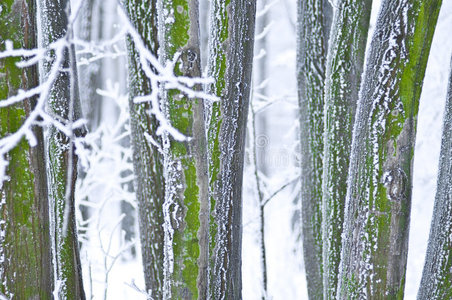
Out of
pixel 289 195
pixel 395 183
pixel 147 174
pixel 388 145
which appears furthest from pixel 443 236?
pixel 289 195

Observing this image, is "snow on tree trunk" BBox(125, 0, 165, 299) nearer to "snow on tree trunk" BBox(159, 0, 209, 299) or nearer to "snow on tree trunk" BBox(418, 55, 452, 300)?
"snow on tree trunk" BBox(159, 0, 209, 299)

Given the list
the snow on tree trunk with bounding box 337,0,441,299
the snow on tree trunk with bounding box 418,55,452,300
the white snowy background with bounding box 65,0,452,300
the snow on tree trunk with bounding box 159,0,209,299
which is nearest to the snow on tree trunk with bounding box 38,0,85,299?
the snow on tree trunk with bounding box 159,0,209,299

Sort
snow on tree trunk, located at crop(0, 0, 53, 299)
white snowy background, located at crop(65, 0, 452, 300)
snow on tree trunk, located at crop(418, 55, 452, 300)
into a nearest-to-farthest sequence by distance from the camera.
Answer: snow on tree trunk, located at crop(0, 0, 53, 299)
snow on tree trunk, located at crop(418, 55, 452, 300)
white snowy background, located at crop(65, 0, 452, 300)

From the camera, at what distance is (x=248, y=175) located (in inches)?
289

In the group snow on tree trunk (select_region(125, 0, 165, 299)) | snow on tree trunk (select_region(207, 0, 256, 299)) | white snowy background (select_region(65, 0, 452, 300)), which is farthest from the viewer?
white snowy background (select_region(65, 0, 452, 300))

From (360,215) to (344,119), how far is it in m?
0.95

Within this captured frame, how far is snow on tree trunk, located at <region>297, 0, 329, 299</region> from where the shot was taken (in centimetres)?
434

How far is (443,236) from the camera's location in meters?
3.15

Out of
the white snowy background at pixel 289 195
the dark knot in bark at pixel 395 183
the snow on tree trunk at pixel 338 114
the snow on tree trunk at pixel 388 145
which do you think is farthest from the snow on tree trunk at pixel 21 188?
the white snowy background at pixel 289 195

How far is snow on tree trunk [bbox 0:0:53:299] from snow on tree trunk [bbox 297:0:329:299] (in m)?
2.48

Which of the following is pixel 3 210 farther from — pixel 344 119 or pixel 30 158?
pixel 344 119

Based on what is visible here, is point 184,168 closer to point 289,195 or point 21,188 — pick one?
point 21,188

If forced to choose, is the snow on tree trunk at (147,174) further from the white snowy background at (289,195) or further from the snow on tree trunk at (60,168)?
the white snowy background at (289,195)

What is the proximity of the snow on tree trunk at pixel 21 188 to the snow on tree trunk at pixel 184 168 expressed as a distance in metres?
0.65
